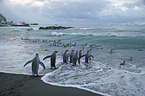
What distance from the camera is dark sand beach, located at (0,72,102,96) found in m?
4.04

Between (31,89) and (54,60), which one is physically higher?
(54,60)

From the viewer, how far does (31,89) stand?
14.1ft

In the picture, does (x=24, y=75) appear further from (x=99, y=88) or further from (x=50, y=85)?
(x=99, y=88)

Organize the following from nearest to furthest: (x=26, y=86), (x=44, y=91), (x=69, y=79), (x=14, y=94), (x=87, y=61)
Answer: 1. (x=14, y=94)
2. (x=44, y=91)
3. (x=26, y=86)
4. (x=69, y=79)
5. (x=87, y=61)

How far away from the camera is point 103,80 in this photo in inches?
214

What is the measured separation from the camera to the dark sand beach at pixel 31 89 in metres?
4.04

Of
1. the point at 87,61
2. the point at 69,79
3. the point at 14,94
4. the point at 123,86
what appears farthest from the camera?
the point at 87,61

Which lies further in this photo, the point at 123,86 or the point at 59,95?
the point at 123,86

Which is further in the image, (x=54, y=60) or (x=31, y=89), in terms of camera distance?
(x=54, y=60)

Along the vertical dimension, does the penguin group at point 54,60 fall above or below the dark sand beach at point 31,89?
above

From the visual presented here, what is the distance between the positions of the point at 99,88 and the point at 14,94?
3177 millimetres

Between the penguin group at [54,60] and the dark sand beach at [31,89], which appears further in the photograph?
the penguin group at [54,60]

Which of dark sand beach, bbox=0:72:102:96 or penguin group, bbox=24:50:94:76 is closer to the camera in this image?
dark sand beach, bbox=0:72:102:96

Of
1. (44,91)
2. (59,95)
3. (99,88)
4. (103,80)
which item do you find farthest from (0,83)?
(103,80)
